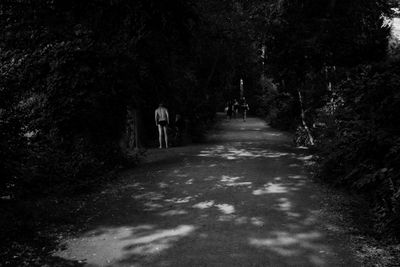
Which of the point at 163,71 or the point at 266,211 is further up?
the point at 163,71

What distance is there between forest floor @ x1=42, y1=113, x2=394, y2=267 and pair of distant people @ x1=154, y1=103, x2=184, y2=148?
16.5 ft

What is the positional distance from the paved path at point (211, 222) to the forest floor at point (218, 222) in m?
0.01

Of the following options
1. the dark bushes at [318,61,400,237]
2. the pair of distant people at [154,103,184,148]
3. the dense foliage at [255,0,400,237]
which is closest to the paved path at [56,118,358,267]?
the dark bushes at [318,61,400,237]

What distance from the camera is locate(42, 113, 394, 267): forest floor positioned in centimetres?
576

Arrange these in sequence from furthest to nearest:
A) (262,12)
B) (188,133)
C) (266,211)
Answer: (188,133) < (262,12) < (266,211)

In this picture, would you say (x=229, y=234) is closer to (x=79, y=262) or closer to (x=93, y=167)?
(x=79, y=262)

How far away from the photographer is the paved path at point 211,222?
578cm

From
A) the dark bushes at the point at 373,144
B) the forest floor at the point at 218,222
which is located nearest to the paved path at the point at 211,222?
the forest floor at the point at 218,222

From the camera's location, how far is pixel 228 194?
30.3ft

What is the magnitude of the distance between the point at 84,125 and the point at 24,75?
3.69 m

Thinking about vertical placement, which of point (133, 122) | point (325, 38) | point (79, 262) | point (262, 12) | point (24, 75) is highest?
point (262, 12)

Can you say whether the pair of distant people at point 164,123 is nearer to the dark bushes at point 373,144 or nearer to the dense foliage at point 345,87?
the dense foliage at point 345,87

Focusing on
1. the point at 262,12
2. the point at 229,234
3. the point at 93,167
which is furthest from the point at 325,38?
the point at 229,234

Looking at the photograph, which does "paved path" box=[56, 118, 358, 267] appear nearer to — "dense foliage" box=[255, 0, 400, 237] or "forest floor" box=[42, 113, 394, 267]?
"forest floor" box=[42, 113, 394, 267]
